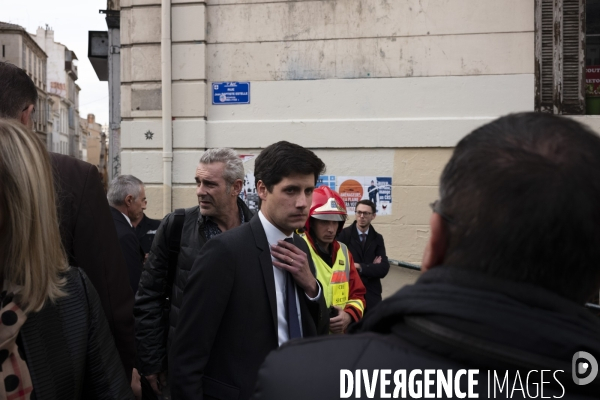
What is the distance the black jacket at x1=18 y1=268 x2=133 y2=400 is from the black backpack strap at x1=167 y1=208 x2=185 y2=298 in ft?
5.28

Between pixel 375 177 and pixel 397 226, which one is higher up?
pixel 375 177

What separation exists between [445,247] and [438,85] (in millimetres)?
7082

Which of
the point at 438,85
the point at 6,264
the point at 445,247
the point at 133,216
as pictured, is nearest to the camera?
the point at 445,247

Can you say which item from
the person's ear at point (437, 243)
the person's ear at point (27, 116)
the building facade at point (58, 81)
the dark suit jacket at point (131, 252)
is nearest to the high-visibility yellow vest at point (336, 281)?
the dark suit jacket at point (131, 252)

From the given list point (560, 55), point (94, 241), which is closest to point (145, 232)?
point (94, 241)

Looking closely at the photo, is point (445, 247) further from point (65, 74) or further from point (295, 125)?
point (65, 74)

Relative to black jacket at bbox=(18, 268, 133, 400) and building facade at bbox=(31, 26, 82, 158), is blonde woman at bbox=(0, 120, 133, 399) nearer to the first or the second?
black jacket at bbox=(18, 268, 133, 400)

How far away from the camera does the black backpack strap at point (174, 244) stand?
3.63m

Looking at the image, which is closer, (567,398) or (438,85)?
(567,398)

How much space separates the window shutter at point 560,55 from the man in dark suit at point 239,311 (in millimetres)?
6051

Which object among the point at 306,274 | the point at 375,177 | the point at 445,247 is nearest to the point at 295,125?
the point at 375,177

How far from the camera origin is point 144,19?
28.1ft

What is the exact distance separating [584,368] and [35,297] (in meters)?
1.41

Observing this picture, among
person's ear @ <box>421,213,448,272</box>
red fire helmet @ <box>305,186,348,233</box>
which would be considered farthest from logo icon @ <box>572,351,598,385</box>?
red fire helmet @ <box>305,186,348,233</box>
